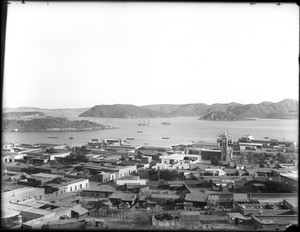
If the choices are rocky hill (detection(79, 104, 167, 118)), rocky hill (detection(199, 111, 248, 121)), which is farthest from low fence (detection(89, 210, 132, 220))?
rocky hill (detection(199, 111, 248, 121))

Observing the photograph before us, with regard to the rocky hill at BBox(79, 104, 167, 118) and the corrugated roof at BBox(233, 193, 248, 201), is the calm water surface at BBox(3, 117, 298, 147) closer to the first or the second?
the rocky hill at BBox(79, 104, 167, 118)

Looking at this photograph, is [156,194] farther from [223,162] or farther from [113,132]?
[113,132]

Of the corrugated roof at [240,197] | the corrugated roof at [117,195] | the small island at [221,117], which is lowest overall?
the corrugated roof at [240,197]

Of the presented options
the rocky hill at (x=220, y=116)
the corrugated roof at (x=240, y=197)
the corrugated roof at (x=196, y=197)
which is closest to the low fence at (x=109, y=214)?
the corrugated roof at (x=196, y=197)

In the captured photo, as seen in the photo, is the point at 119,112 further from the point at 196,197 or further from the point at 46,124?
the point at 196,197

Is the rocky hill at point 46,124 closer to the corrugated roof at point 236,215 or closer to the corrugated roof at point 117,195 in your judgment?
the corrugated roof at point 117,195

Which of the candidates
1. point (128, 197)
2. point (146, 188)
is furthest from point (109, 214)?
point (146, 188)
